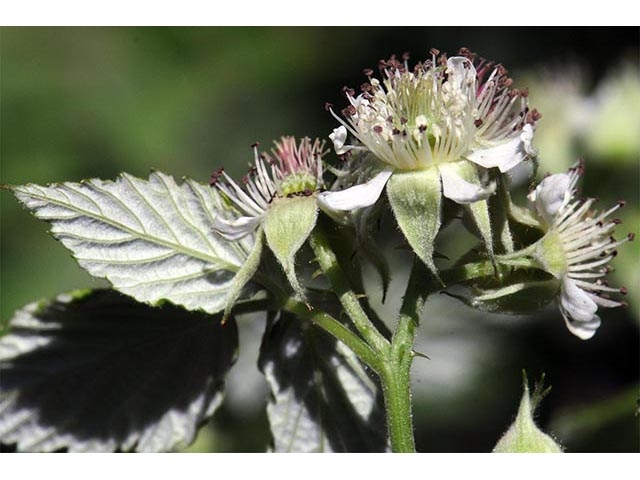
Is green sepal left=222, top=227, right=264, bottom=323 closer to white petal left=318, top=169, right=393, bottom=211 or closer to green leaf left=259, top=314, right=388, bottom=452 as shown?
white petal left=318, top=169, right=393, bottom=211

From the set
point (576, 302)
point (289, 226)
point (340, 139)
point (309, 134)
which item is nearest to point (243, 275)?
point (289, 226)

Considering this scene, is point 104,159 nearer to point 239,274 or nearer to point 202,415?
point 202,415

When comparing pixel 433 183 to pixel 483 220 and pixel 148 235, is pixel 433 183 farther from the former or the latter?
pixel 148 235

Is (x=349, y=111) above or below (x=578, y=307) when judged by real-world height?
above

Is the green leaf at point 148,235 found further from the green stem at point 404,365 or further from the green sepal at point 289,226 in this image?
the green stem at point 404,365

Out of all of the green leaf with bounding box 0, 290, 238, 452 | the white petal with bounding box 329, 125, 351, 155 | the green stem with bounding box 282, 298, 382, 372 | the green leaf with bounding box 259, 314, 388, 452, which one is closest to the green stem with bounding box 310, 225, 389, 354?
the green stem with bounding box 282, 298, 382, 372

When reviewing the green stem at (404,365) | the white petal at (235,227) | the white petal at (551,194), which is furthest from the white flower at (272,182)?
the white petal at (551,194)
